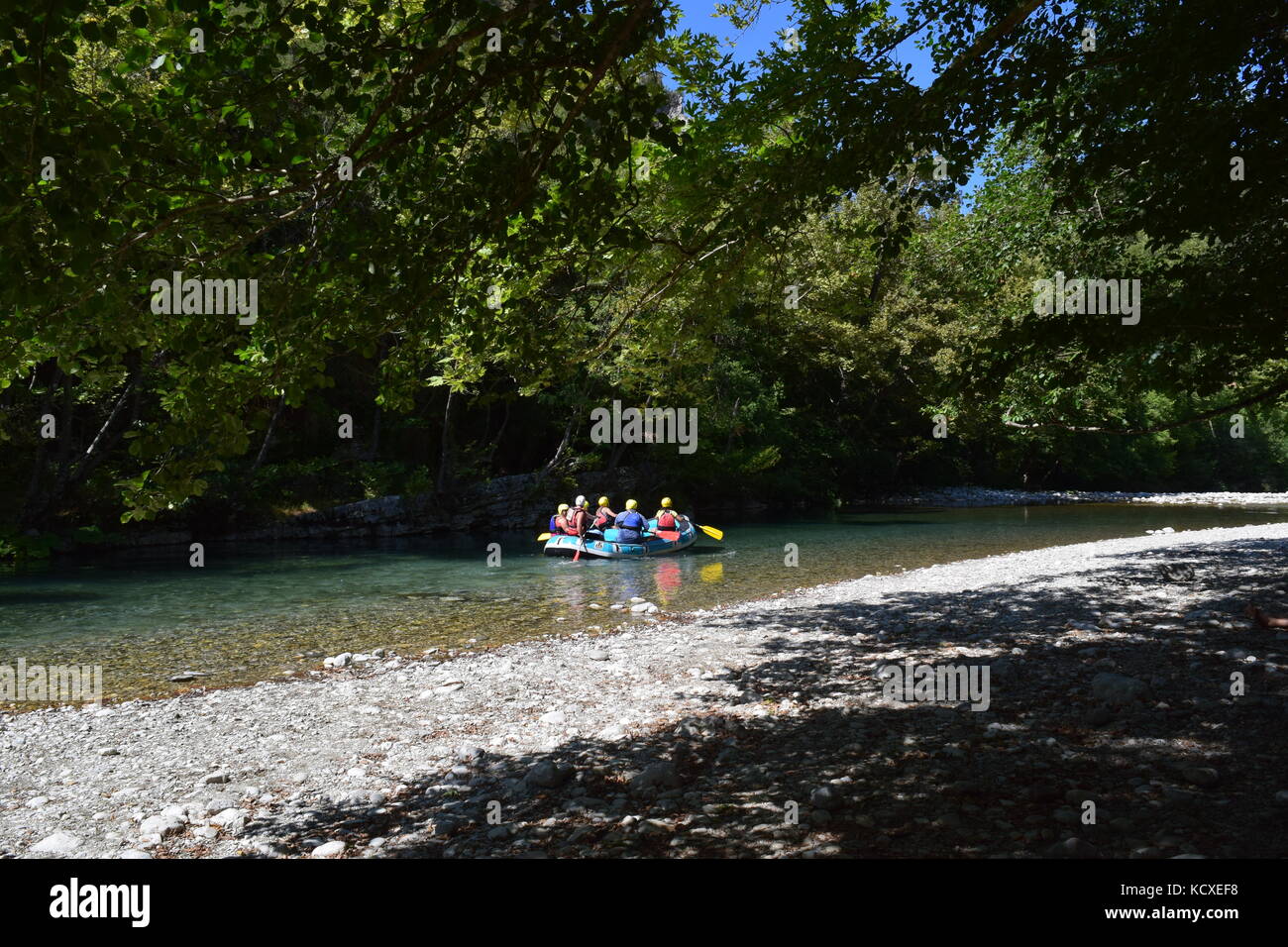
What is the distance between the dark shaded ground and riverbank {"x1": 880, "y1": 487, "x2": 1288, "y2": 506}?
34561 mm

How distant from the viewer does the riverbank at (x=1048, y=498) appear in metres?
39.3

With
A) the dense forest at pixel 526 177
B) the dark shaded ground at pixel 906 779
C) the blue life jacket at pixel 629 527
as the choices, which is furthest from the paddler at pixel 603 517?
the dark shaded ground at pixel 906 779

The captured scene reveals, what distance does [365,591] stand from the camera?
15.4 m

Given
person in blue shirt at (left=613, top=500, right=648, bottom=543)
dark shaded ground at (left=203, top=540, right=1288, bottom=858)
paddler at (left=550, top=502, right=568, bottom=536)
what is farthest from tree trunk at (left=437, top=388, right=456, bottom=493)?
dark shaded ground at (left=203, top=540, right=1288, bottom=858)

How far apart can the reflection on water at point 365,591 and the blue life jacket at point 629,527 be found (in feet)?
3.11

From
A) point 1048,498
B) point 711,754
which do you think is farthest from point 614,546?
point 1048,498

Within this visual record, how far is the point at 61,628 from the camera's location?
12094mm

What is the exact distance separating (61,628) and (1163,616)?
15.5 metres

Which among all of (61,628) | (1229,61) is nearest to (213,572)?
(61,628)

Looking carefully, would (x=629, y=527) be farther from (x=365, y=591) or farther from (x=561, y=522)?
(x=365, y=591)

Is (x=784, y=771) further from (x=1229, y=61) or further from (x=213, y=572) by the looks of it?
(x=213, y=572)

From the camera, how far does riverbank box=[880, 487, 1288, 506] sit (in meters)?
39.3

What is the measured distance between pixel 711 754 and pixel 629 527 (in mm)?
15272

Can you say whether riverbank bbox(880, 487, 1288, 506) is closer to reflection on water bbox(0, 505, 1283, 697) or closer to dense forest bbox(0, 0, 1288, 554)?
reflection on water bbox(0, 505, 1283, 697)
